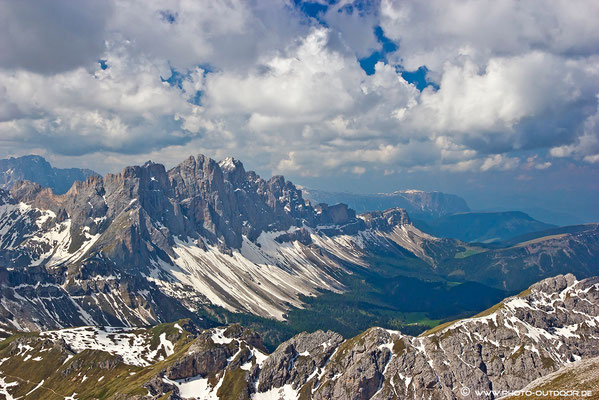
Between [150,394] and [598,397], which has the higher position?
[598,397]

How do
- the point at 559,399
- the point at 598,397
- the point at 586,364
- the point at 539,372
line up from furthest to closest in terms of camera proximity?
the point at 539,372 → the point at 586,364 → the point at 559,399 → the point at 598,397

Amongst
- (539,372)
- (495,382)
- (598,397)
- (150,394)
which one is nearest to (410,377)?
(495,382)

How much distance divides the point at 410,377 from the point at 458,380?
2027 cm

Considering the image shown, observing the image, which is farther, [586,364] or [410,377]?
[410,377]

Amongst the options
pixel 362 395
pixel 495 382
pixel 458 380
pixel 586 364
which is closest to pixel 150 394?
pixel 362 395

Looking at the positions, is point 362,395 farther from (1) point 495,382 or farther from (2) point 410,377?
(1) point 495,382

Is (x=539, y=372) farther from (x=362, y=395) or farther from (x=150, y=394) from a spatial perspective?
(x=150, y=394)

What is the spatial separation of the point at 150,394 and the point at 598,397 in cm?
16831

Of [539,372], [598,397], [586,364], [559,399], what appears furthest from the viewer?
[539,372]

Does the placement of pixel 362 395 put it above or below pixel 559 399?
below

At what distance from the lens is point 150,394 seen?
197625 millimetres

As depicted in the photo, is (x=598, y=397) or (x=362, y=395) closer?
(x=598, y=397)

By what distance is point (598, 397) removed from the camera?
4136 inches

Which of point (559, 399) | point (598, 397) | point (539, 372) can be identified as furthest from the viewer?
point (539, 372)
